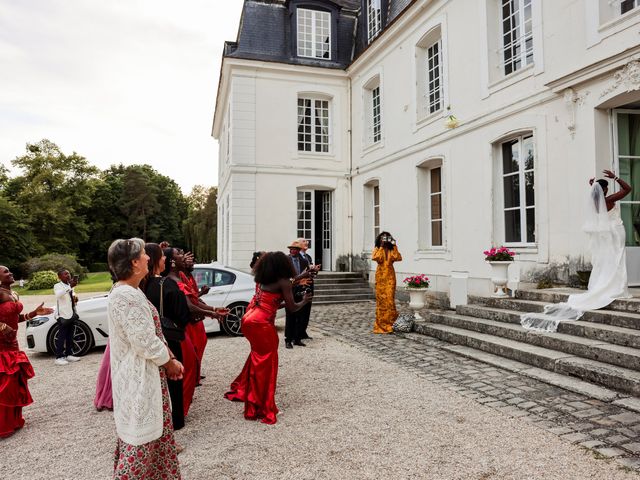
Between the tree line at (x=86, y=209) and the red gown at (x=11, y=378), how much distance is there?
24.1 metres

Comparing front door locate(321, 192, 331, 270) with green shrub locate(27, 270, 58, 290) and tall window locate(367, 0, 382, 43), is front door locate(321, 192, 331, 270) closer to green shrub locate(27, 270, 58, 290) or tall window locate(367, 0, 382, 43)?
tall window locate(367, 0, 382, 43)

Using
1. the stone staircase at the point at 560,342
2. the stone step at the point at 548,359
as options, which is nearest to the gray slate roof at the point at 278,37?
the stone staircase at the point at 560,342

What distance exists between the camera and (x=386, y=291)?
813cm

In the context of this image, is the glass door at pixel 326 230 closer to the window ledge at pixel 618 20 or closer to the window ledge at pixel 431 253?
the window ledge at pixel 431 253

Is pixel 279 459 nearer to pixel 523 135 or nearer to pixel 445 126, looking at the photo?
pixel 523 135

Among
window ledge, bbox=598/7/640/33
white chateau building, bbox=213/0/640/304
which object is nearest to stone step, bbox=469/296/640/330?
white chateau building, bbox=213/0/640/304

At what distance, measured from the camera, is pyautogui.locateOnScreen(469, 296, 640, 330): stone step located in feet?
17.2

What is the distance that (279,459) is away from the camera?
10.5ft

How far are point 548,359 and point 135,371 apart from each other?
461 cm

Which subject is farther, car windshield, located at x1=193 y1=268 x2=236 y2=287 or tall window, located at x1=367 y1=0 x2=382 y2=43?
tall window, located at x1=367 y1=0 x2=382 y2=43

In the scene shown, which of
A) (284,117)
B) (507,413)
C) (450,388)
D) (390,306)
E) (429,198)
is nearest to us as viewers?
(507,413)

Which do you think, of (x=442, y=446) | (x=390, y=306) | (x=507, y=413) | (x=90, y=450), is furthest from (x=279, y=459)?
(x=390, y=306)

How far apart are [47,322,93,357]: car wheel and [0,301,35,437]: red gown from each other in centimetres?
300

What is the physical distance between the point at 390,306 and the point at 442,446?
476 cm
